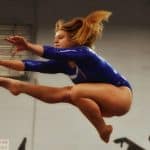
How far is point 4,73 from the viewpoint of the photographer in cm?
202

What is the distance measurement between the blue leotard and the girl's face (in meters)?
0.03

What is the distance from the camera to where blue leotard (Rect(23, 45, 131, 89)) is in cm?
156

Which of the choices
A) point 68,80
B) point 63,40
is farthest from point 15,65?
point 68,80

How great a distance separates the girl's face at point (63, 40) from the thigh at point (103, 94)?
0.13 m

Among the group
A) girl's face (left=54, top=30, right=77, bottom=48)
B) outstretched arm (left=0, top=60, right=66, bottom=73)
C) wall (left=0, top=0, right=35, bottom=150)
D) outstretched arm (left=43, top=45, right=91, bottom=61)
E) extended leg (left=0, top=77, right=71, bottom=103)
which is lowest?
wall (left=0, top=0, right=35, bottom=150)

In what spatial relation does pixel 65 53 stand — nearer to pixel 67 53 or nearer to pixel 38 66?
pixel 67 53

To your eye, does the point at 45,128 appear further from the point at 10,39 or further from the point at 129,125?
the point at 10,39

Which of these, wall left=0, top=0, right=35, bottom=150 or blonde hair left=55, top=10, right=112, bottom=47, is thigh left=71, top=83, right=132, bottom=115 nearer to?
blonde hair left=55, top=10, right=112, bottom=47

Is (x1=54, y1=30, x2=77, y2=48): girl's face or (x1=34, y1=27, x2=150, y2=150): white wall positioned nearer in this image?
(x1=54, y1=30, x2=77, y2=48): girl's face

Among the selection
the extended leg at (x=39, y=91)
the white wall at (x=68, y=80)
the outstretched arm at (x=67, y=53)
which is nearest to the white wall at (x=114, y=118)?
the white wall at (x=68, y=80)

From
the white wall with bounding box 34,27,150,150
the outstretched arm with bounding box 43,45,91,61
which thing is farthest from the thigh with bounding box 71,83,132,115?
the white wall with bounding box 34,27,150,150

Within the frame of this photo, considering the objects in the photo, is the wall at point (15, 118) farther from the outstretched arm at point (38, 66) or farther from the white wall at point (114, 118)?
the outstretched arm at point (38, 66)

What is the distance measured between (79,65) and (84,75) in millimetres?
49

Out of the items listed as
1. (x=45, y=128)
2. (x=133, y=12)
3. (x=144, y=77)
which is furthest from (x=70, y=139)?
(x=133, y=12)
